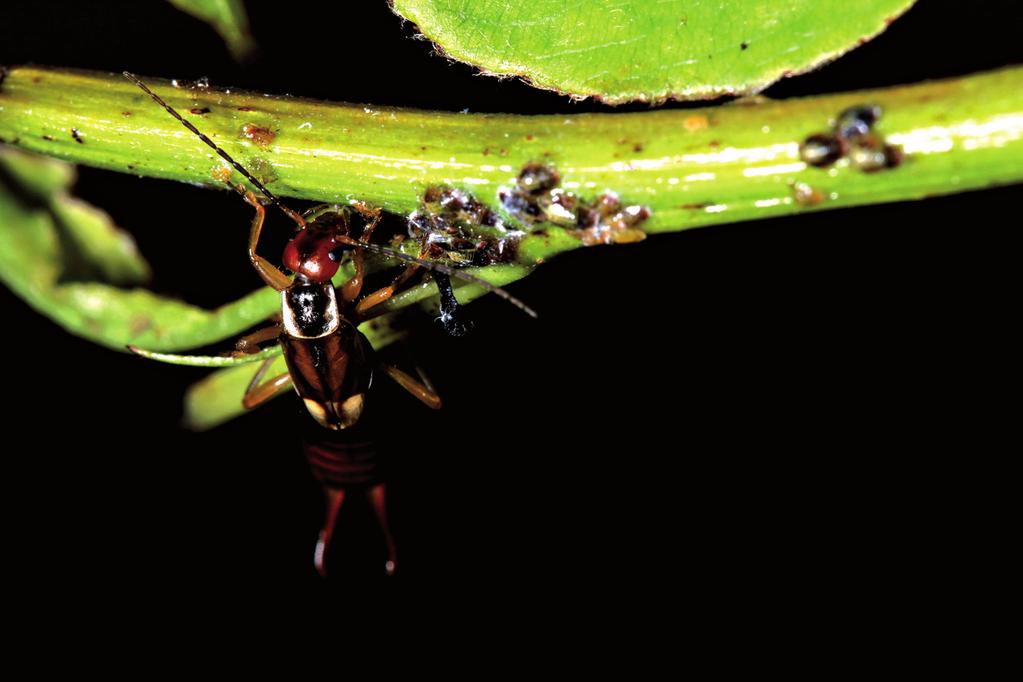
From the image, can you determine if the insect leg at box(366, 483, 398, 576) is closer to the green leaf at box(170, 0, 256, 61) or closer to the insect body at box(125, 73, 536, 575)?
the insect body at box(125, 73, 536, 575)

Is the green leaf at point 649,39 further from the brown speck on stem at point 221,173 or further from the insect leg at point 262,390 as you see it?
the insect leg at point 262,390

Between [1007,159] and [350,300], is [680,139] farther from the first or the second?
[350,300]

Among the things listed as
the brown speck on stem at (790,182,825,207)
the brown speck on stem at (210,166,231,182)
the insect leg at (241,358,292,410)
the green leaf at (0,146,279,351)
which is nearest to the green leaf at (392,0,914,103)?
the brown speck on stem at (790,182,825,207)

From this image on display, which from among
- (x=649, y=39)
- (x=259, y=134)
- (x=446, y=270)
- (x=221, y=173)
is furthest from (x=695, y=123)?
(x=221, y=173)

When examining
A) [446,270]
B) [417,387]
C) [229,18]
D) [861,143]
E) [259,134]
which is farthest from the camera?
[417,387]

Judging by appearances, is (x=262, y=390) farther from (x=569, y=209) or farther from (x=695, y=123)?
(x=695, y=123)

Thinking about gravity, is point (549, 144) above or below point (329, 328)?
below

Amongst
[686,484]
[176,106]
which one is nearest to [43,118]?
[176,106]
